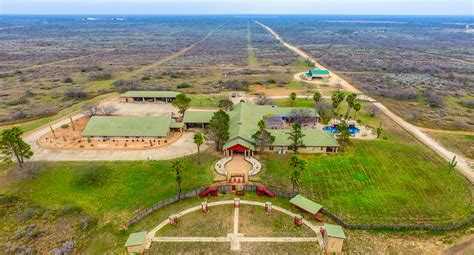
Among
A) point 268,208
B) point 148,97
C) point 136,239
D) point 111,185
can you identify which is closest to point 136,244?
point 136,239

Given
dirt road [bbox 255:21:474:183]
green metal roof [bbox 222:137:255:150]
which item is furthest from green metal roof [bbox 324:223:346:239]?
dirt road [bbox 255:21:474:183]

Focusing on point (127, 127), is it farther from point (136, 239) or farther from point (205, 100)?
point (136, 239)

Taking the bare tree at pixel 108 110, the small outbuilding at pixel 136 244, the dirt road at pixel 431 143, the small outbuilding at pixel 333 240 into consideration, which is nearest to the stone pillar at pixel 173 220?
the small outbuilding at pixel 136 244

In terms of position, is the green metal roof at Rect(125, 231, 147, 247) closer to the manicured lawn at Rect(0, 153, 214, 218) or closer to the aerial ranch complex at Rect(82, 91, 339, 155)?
the manicured lawn at Rect(0, 153, 214, 218)

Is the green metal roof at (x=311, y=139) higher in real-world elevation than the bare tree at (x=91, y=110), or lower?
higher

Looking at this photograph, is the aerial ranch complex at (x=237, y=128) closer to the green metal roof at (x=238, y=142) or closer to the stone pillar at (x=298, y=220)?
the green metal roof at (x=238, y=142)
